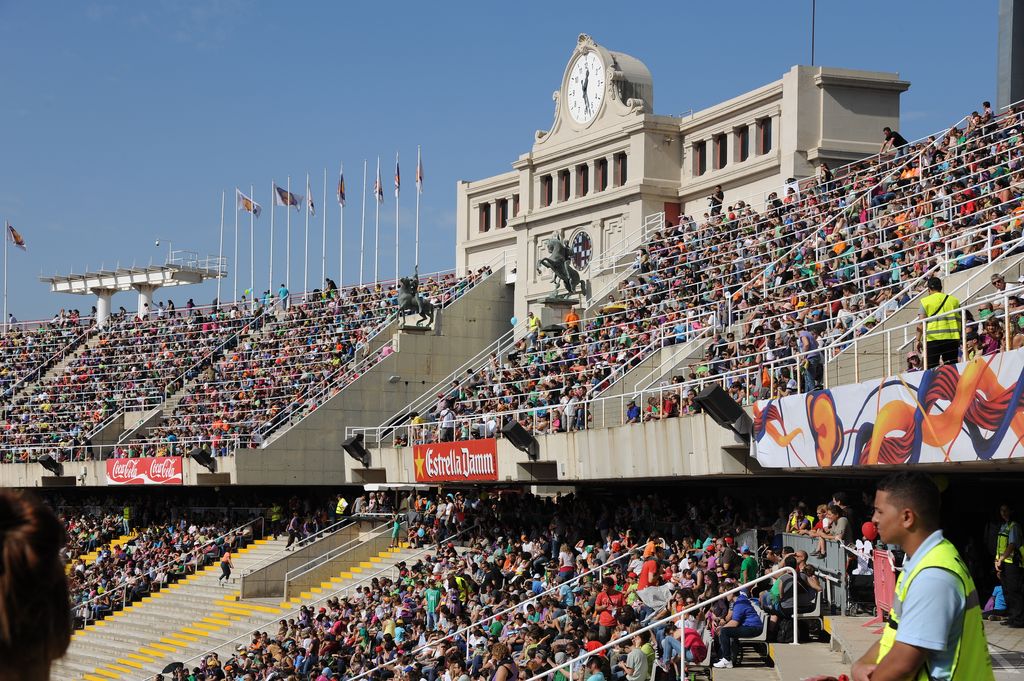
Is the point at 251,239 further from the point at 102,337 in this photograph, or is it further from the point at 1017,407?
the point at 1017,407

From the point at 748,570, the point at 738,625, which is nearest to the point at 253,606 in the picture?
the point at 748,570

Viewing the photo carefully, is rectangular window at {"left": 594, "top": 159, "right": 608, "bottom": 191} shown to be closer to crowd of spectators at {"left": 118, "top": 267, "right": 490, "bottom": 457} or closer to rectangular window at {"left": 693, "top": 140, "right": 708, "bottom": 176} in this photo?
rectangular window at {"left": 693, "top": 140, "right": 708, "bottom": 176}

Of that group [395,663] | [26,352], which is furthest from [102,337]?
[395,663]

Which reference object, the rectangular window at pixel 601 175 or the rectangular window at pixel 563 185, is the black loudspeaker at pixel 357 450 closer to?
the rectangular window at pixel 601 175

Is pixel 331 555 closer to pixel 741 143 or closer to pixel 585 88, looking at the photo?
pixel 741 143

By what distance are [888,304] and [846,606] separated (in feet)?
17.0

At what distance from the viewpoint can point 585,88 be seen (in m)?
39.3

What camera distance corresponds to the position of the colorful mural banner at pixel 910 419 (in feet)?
40.1

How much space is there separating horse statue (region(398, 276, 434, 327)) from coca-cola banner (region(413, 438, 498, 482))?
8265mm

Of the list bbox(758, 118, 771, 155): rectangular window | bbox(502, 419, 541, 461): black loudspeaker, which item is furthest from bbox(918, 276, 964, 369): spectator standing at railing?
bbox(758, 118, 771, 155): rectangular window

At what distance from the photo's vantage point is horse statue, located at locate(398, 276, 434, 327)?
3812cm

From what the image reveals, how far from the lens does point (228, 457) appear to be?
3578 cm

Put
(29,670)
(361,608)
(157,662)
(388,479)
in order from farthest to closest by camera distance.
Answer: (388,479) → (157,662) → (361,608) → (29,670)

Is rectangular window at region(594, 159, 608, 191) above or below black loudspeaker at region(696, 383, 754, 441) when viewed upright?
above
